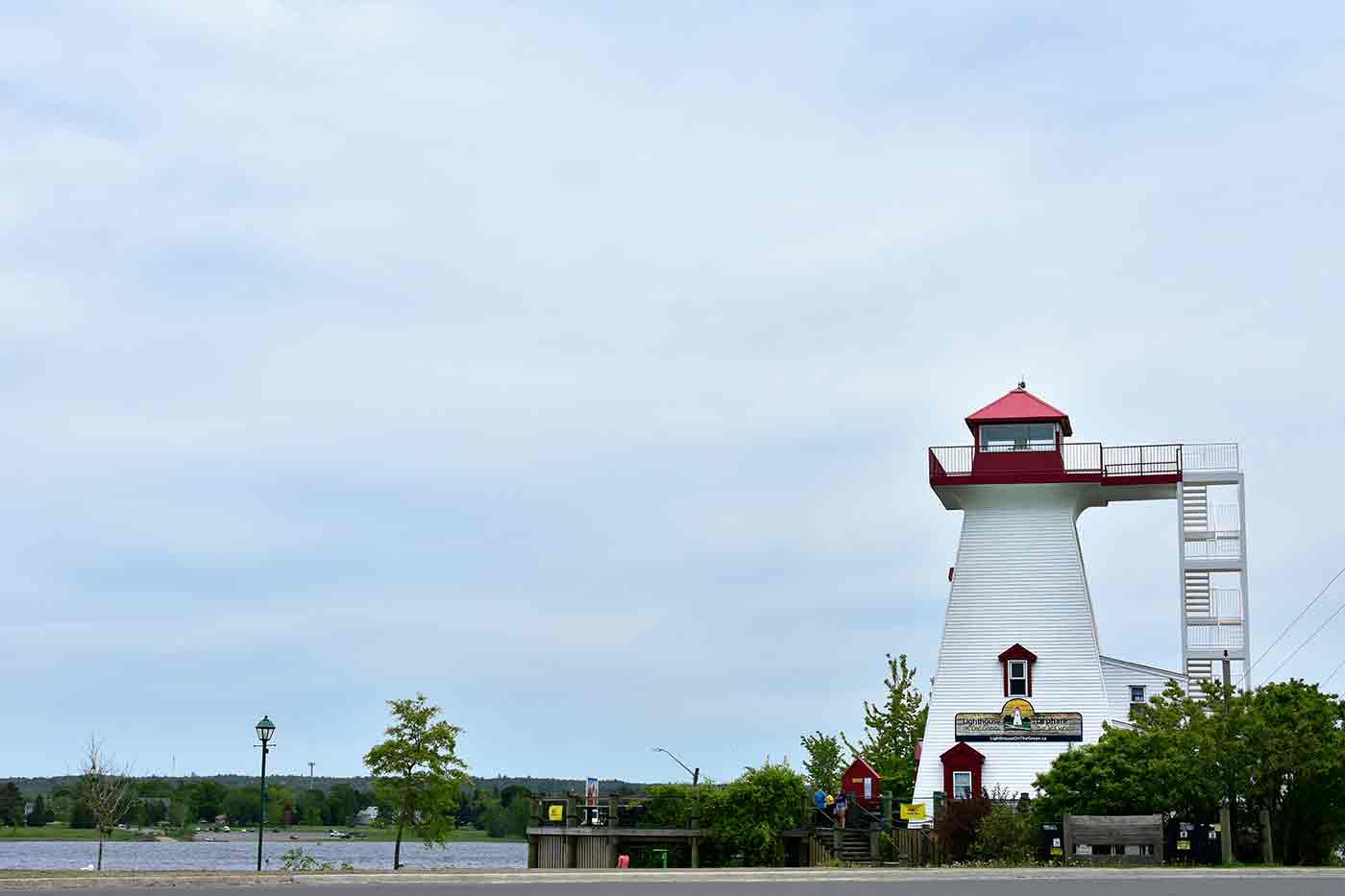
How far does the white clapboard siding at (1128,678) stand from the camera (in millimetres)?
55188

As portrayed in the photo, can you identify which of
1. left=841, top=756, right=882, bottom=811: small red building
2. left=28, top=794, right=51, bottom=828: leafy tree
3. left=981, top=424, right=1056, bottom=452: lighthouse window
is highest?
left=981, top=424, right=1056, bottom=452: lighthouse window

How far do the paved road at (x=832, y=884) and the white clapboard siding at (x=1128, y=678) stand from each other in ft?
75.3

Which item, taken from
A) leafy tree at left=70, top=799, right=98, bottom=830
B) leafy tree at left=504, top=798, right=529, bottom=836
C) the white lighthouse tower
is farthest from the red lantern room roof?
leafy tree at left=504, top=798, right=529, bottom=836

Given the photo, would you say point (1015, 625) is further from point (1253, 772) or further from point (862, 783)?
point (1253, 772)

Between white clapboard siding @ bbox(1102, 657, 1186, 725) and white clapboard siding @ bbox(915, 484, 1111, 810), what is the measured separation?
3.12 metres

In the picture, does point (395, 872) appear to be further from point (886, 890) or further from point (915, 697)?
point (915, 697)

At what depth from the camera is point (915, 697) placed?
71438mm

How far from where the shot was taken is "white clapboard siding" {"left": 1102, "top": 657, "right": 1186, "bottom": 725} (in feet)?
181

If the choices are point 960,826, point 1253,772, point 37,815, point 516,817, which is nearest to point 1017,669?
point 960,826

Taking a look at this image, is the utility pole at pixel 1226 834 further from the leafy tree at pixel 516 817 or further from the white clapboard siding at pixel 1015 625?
the leafy tree at pixel 516 817

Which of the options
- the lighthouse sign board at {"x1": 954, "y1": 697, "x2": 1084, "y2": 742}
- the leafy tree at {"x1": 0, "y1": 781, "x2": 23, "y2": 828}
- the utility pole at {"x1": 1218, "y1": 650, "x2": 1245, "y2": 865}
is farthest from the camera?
the leafy tree at {"x1": 0, "y1": 781, "x2": 23, "y2": 828}

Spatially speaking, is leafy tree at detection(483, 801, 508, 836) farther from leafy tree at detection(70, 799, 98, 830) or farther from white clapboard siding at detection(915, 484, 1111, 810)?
white clapboard siding at detection(915, 484, 1111, 810)

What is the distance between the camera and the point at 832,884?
28312 mm

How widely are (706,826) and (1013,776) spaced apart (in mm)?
10892
